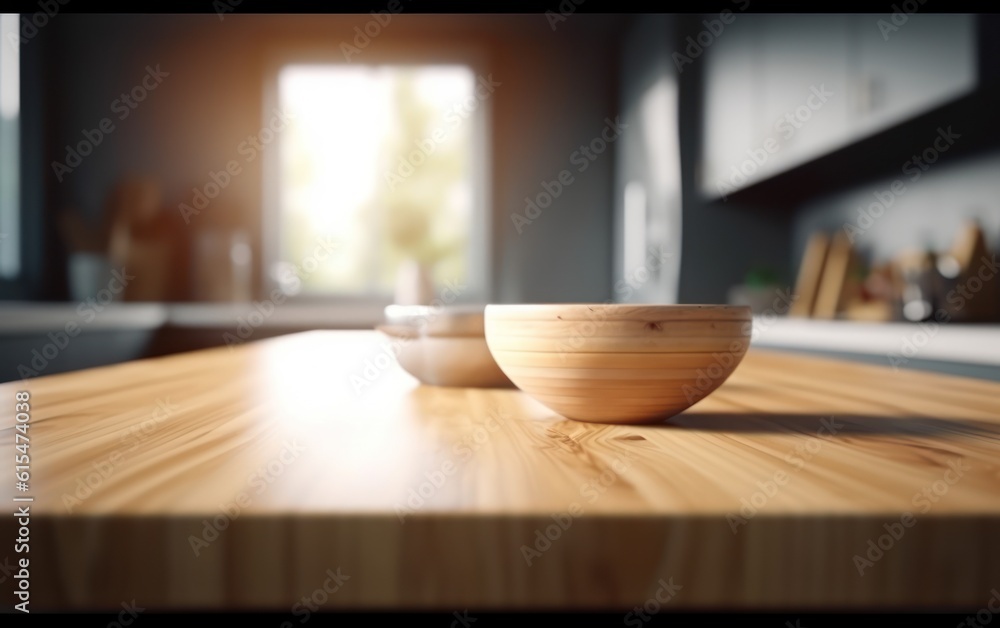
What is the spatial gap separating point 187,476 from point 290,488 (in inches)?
2.5

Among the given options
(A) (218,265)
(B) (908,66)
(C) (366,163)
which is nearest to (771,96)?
(B) (908,66)

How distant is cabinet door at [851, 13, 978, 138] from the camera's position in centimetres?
200

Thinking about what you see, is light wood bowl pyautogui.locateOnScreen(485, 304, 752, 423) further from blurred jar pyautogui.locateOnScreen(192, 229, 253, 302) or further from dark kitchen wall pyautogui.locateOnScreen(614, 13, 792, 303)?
blurred jar pyautogui.locateOnScreen(192, 229, 253, 302)

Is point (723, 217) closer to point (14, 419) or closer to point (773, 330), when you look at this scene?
point (773, 330)

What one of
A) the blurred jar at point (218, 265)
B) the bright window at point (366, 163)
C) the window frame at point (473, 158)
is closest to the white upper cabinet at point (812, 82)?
the window frame at point (473, 158)

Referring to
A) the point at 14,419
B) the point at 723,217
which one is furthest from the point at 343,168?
the point at 14,419

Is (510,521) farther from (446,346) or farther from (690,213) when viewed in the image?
(690,213)

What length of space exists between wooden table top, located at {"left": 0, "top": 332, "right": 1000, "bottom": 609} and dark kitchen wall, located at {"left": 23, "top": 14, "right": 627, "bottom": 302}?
4.52 m

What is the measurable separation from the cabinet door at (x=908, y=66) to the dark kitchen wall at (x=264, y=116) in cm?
246

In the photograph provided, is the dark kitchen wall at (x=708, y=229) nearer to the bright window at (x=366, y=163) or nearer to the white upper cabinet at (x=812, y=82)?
the white upper cabinet at (x=812, y=82)

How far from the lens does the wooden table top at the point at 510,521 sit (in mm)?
327

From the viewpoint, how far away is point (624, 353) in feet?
1.76

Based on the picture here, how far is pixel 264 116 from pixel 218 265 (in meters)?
0.98

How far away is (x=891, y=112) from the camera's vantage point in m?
2.35
